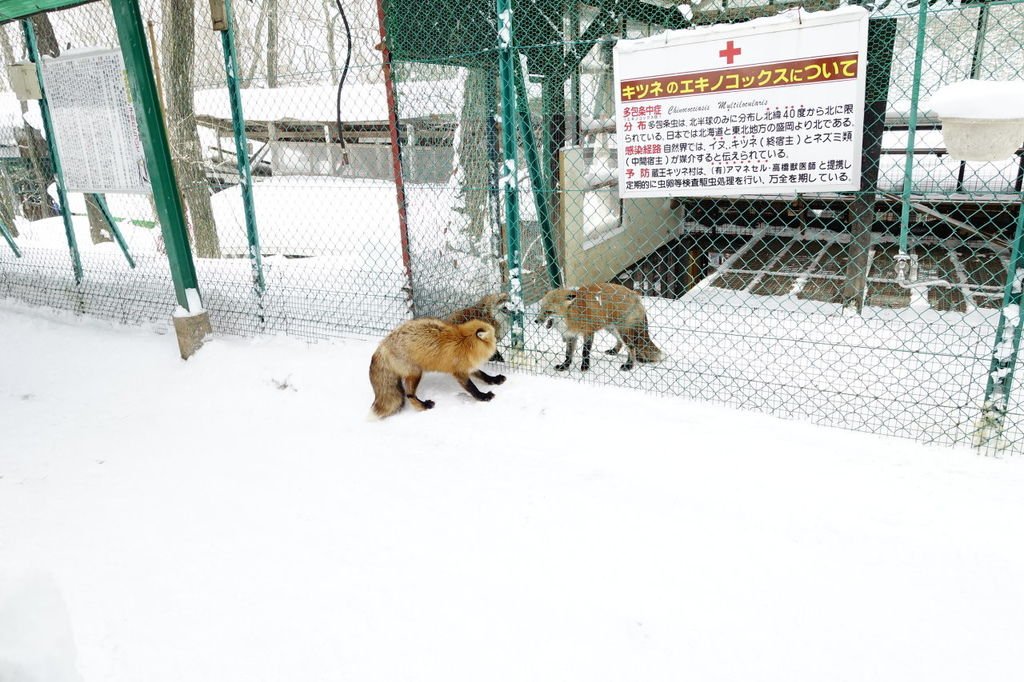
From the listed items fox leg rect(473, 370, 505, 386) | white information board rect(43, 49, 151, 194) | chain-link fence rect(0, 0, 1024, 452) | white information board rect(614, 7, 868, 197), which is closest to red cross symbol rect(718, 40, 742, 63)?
white information board rect(614, 7, 868, 197)

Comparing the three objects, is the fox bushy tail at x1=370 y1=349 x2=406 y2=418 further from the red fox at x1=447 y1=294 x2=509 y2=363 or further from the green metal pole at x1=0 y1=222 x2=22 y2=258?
the green metal pole at x1=0 y1=222 x2=22 y2=258

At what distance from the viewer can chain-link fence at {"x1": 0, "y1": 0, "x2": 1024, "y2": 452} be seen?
11.9ft

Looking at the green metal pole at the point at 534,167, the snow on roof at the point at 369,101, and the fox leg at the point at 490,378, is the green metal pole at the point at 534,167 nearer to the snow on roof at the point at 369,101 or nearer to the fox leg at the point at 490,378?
the snow on roof at the point at 369,101

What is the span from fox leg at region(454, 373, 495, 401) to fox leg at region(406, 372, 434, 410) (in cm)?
23

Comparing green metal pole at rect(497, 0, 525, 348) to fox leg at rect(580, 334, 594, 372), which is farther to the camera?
fox leg at rect(580, 334, 594, 372)

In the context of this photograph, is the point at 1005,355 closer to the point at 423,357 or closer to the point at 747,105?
the point at 747,105

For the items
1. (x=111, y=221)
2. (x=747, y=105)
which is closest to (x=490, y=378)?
(x=747, y=105)

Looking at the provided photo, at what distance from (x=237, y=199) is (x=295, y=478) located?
8531 mm

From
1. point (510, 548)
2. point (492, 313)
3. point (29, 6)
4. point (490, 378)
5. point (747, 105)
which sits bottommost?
point (510, 548)

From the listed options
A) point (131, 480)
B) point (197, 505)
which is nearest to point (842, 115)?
point (197, 505)

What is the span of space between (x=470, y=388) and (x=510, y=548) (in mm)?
1318

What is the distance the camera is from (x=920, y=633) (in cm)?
221

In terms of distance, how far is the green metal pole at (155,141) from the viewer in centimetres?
446

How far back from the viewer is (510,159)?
3889 mm
